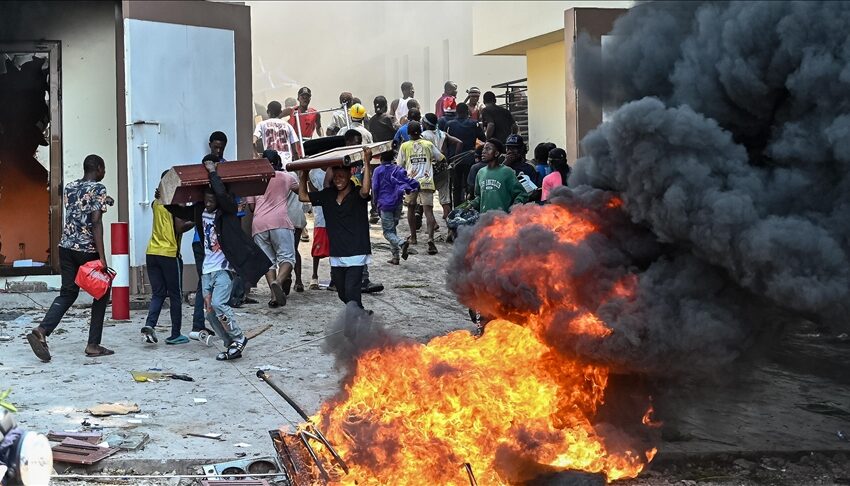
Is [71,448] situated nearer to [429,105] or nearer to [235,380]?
[235,380]

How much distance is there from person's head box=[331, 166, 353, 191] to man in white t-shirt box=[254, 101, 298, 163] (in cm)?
380

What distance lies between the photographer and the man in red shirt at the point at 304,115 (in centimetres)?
1430

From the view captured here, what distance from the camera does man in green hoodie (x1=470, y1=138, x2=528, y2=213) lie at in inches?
384

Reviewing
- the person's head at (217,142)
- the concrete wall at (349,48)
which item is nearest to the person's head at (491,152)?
the person's head at (217,142)

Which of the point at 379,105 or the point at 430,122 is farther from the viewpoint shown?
the point at 379,105

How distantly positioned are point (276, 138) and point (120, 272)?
327 centimetres

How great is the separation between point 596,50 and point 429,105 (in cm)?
2473

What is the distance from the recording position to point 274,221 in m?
10.7

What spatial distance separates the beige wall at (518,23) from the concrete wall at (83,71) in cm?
702

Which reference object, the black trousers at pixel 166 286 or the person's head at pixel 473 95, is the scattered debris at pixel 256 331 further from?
the person's head at pixel 473 95

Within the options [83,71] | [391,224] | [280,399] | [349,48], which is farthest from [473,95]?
[349,48]

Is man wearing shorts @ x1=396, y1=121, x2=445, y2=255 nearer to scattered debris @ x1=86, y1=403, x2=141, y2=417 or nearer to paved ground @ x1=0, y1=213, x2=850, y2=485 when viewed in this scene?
paved ground @ x1=0, y1=213, x2=850, y2=485

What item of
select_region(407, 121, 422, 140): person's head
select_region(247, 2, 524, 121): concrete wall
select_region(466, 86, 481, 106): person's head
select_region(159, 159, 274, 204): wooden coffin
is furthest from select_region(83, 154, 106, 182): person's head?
select_region(247, 2, 524, 121): concrete wall

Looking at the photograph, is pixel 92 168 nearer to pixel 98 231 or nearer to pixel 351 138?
pixel 98 231
